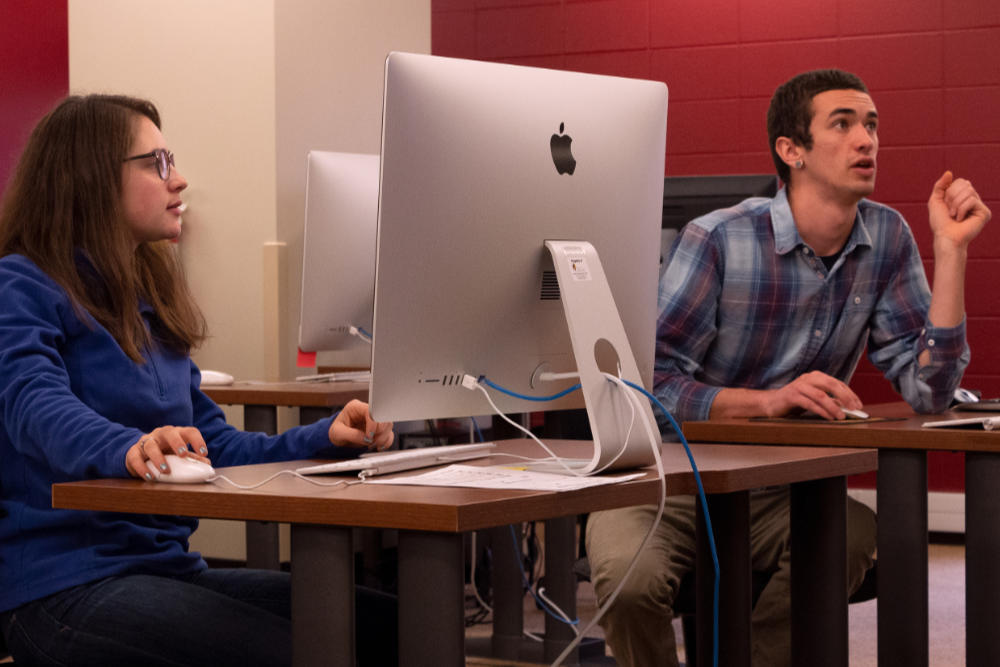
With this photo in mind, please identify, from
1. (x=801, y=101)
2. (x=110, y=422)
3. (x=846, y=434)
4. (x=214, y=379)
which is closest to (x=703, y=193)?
(x=801, y=101)

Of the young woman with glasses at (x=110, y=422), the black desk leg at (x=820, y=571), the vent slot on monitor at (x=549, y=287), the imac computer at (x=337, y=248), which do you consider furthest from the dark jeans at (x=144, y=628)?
the imac computer at (x=337, y=248)

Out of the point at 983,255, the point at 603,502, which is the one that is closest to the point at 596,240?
the point at 603,502

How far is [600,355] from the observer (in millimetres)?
1555

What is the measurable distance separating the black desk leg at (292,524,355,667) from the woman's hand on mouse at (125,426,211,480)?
218 mm

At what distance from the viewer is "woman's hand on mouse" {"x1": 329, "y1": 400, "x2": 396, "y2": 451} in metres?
1.65

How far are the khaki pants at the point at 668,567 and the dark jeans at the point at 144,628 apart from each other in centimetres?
64

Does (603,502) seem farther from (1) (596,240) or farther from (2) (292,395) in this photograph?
(2) (292,395)

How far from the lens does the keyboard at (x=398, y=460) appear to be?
1467 mm

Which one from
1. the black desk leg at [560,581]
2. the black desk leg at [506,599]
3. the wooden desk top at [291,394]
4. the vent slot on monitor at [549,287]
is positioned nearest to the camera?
the vent slot on monitor at [549,287]

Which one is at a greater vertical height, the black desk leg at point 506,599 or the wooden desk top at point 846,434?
the wooden desk top at point 846,434

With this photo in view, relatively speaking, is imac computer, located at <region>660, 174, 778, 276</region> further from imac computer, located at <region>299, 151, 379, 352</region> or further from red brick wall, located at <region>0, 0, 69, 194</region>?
red brick wall, located at <region>0, 0, 69, 194</region>

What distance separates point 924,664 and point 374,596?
93 cm

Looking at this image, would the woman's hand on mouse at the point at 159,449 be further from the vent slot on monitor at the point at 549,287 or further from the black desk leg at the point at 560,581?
the black desk leg at the point at 560,581

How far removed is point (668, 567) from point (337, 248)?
127 centimetres
